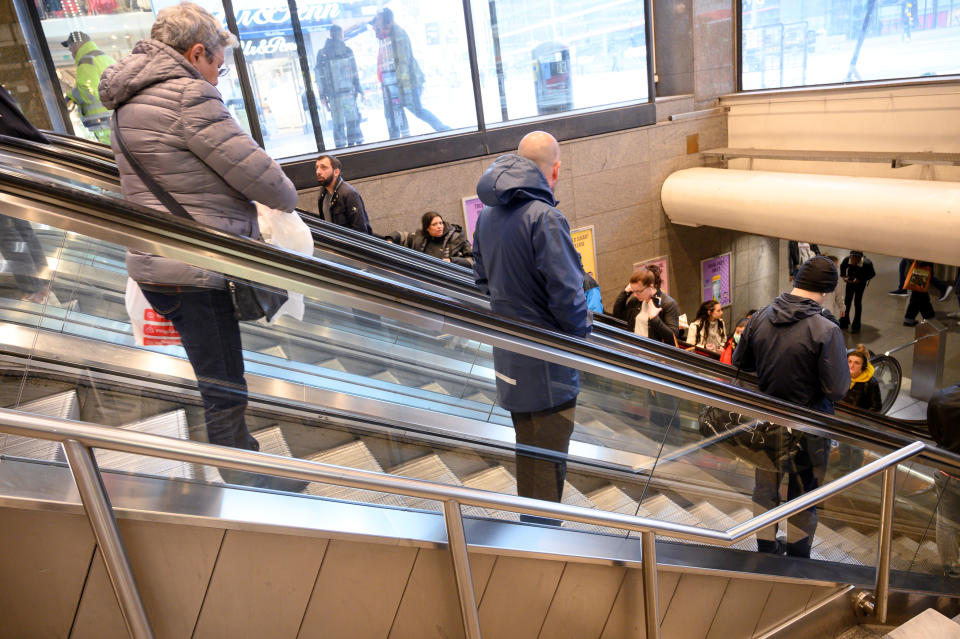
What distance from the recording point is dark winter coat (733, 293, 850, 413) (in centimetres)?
322

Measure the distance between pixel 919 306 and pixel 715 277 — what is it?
3.22 metres

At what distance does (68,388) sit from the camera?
5.71 feet

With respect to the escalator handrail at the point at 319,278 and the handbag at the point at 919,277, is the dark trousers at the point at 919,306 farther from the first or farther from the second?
the escalator handrail at the point at 319,278

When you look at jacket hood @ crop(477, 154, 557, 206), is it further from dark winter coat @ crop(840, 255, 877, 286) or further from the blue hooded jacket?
dark winter coat @ crop(840, 255, 877, 286)

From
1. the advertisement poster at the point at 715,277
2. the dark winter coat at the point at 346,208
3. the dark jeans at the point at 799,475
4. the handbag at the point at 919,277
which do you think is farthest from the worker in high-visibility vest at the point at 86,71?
the handbag at the point at 919,277

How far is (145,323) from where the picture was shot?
6.59ft

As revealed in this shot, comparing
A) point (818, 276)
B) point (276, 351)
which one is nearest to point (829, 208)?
point (818, 276)

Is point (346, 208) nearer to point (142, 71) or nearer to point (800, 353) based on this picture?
point (142, 71)

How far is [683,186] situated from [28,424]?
341 inches

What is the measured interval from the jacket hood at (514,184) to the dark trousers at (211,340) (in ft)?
3.67

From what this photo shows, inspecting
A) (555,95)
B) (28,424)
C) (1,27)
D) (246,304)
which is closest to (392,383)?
(246,304)

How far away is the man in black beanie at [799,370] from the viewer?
3.06m

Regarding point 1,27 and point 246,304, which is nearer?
point 246,304

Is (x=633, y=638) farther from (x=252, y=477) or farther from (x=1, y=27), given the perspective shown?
(x=1, y=27)
